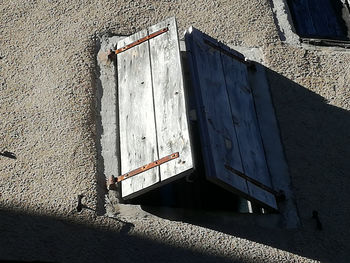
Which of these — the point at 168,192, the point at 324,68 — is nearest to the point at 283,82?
the point at 324,68

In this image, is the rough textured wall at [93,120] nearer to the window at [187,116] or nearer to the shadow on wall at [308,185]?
the shadow on wall at [308,185]

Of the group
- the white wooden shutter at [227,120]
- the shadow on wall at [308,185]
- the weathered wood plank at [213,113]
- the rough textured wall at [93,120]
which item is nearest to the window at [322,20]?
the rough textured wall at [93,120]

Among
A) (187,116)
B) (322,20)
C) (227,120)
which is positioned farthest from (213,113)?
(322,20)

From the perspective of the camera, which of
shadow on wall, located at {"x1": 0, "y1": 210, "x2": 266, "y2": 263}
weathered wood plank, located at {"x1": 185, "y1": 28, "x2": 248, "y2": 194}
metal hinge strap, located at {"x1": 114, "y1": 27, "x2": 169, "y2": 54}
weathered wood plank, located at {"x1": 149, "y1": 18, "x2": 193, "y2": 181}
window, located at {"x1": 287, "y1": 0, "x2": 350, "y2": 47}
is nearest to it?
shadow on wall, located at {"x1": 0, "y1": 210, "x2": 266, "y2": 263}

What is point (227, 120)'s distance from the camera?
5.45m

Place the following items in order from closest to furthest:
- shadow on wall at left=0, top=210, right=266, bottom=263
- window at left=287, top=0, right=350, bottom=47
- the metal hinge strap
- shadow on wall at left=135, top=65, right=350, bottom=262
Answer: shadow on wall at left=0, top=210, right=266, bottom=263 → shadow on wall at left=135, top=65, right=350, bottom=262 → the metal hinge strap → window at left=287, top=0, right=350, bottom=47

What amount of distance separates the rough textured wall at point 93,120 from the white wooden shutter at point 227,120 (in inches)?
11.4

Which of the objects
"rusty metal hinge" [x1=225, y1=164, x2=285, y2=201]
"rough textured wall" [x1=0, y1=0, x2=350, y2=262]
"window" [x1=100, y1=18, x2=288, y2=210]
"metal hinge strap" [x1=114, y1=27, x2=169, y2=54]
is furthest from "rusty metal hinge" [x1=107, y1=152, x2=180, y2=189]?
"metal hinge strap" [x1=114, y1=27, x2=169, y2=54]

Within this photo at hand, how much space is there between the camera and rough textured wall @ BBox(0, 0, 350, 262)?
503 centimetres

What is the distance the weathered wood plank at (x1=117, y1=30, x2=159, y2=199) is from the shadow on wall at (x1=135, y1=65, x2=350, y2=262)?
0.98ft

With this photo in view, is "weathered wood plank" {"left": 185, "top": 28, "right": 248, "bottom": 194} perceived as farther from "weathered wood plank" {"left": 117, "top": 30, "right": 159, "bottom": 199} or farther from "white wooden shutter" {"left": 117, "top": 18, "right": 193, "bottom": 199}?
"weathered wood plank" {"left": 117, "top": 30, "right": 159, "bottom": 199}

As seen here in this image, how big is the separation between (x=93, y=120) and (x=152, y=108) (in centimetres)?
48

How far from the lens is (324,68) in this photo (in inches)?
247

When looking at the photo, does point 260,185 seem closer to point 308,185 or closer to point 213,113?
point 308,185
